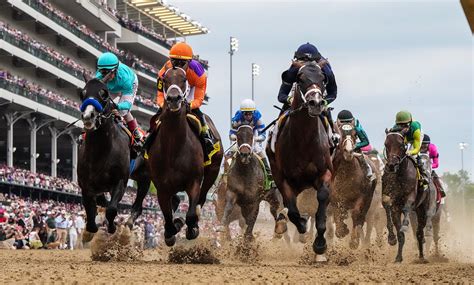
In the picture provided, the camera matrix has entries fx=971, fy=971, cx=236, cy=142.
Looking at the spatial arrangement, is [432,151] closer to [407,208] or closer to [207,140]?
[407,208]

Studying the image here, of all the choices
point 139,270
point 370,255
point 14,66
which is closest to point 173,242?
point 139,270

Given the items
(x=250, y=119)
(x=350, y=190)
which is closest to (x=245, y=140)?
(x=250, y=119)

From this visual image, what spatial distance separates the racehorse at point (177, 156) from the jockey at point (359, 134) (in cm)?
586

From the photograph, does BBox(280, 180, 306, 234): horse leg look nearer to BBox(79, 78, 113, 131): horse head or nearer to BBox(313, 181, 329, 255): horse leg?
BBox(313, 181, 329, 255): horse leg

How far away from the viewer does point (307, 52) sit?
1329 centimetres

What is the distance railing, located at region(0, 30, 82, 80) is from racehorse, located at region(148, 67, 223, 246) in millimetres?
36130

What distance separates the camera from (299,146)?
12750mm

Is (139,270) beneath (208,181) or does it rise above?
beneath

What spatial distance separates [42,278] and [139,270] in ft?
5.35

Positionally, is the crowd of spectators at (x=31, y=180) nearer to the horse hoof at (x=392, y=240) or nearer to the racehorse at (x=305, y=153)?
the horse hoof at (x=392, y=240)

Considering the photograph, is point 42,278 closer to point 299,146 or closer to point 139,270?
point 139,270

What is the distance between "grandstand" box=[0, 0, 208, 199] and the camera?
49.7 m

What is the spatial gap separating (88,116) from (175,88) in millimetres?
1185

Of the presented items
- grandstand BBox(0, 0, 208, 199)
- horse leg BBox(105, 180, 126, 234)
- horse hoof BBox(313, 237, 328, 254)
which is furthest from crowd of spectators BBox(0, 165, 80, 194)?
horse hoof BBox(313, 237, 328, 254)
